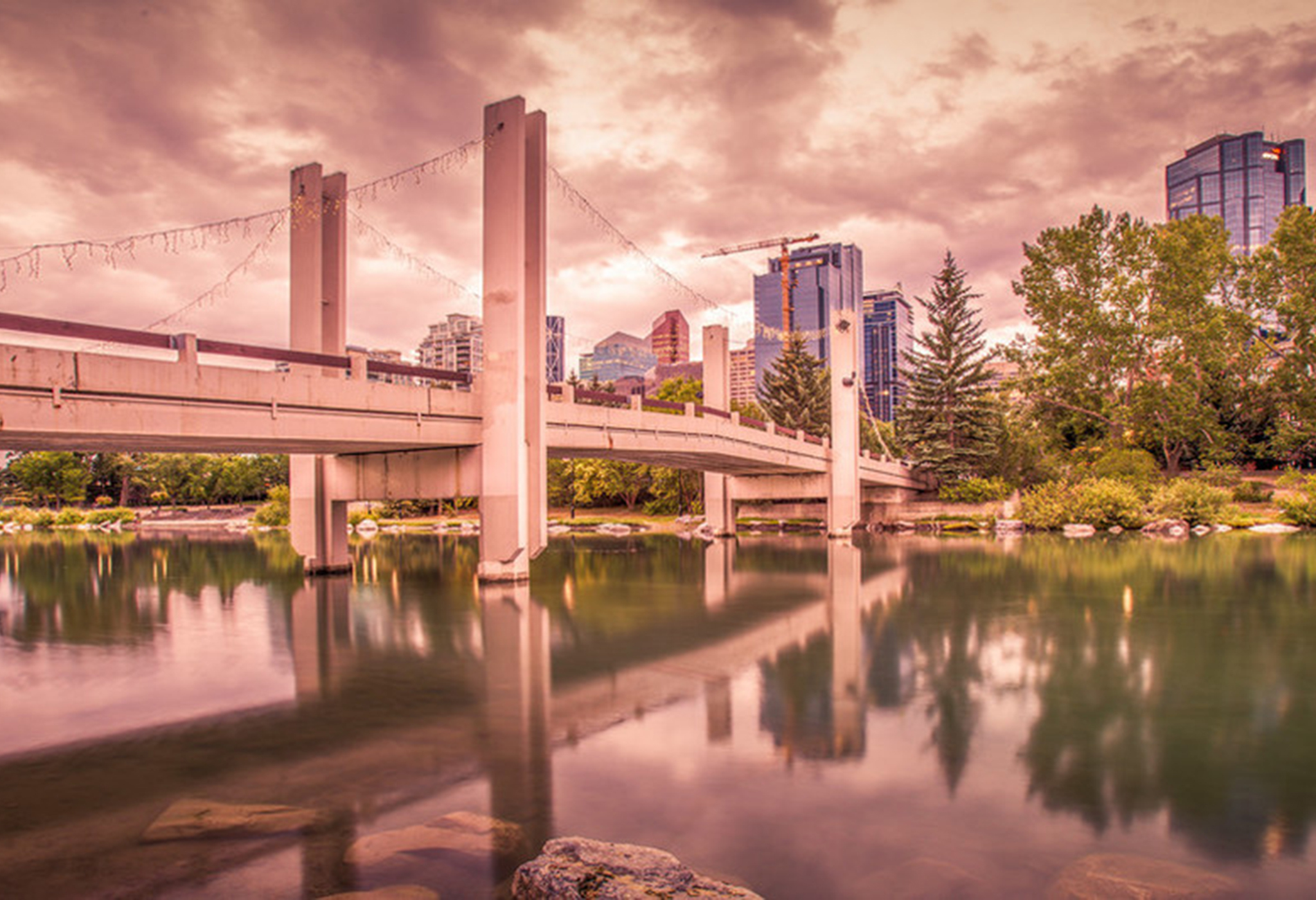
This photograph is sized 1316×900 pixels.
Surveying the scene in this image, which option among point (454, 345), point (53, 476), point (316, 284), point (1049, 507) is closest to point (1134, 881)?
point (316, 284)

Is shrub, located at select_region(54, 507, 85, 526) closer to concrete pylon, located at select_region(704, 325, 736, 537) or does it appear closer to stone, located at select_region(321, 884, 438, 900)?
concrete pylon, located at select_region(704, 325, 736, 537)

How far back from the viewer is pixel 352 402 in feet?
59.5

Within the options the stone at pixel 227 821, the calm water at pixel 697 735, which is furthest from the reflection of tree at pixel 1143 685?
the stone at pixel 227 821

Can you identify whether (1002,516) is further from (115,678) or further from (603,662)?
(115,678)

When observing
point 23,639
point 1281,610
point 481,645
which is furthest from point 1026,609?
point 23,639

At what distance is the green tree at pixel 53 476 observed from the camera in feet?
290

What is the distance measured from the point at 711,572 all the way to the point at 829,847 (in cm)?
2000

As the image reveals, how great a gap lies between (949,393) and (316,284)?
37.9m

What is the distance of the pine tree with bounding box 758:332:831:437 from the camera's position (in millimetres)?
58031

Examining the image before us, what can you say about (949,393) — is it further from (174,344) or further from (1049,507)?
(174,344)

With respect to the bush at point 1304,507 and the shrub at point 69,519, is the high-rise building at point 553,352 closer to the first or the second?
the bush at point 1304,507

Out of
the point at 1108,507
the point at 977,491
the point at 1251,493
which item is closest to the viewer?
the point at 1108,507

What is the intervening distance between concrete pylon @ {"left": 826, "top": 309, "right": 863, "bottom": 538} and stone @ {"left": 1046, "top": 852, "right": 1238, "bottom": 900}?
117 ft

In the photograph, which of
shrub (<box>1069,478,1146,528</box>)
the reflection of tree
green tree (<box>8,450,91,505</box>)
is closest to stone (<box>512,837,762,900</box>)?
the reflection of tree
